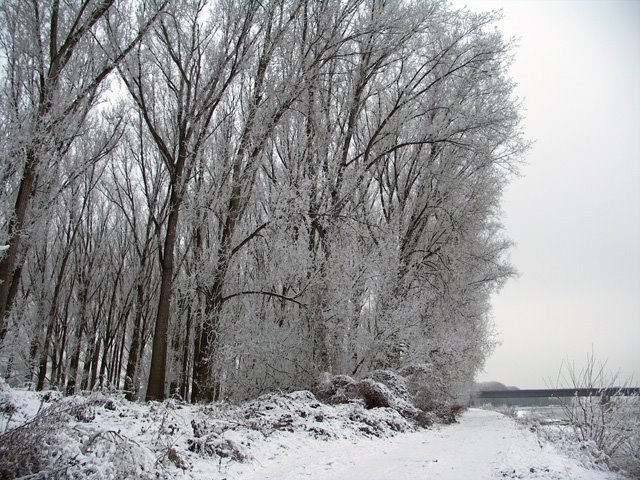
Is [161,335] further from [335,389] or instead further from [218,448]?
[218,448]

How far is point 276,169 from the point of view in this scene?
16984 millimetres

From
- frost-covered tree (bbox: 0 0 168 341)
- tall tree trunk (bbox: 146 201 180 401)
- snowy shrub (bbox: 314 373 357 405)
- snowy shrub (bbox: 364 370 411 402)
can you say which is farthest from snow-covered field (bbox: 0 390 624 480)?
frost-covered tree (bbox: 0 0 168 341)

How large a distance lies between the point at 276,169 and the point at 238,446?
41.6ft

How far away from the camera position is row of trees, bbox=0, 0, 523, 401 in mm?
9906

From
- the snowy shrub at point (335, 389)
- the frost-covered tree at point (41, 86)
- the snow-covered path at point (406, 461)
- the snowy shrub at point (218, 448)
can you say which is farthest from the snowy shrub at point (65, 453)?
the snowy shrub at point (335, 389)

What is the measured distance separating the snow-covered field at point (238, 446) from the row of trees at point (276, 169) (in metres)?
3.46

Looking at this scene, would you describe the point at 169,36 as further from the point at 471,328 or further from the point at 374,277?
the point at 471,328

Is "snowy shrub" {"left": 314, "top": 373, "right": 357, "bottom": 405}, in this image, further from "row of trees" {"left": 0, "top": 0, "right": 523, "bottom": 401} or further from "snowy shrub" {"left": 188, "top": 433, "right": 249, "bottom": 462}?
"snowy shrub" {"left": 188, "top": 433, "right": 249, "bottom": 462}

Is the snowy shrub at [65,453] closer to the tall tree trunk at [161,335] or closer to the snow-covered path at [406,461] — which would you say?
the snow-covered path at [406,461]

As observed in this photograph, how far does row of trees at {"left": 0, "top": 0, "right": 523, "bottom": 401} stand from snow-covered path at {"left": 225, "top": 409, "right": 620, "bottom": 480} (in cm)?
447

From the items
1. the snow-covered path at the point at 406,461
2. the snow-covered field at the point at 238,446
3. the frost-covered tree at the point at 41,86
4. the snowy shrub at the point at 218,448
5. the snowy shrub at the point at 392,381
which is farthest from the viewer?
the snowy shrub at the point at 392,381

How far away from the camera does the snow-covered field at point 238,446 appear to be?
3678 mm

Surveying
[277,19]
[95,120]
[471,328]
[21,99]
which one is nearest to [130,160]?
[95,120]

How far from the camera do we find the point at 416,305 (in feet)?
40.5
